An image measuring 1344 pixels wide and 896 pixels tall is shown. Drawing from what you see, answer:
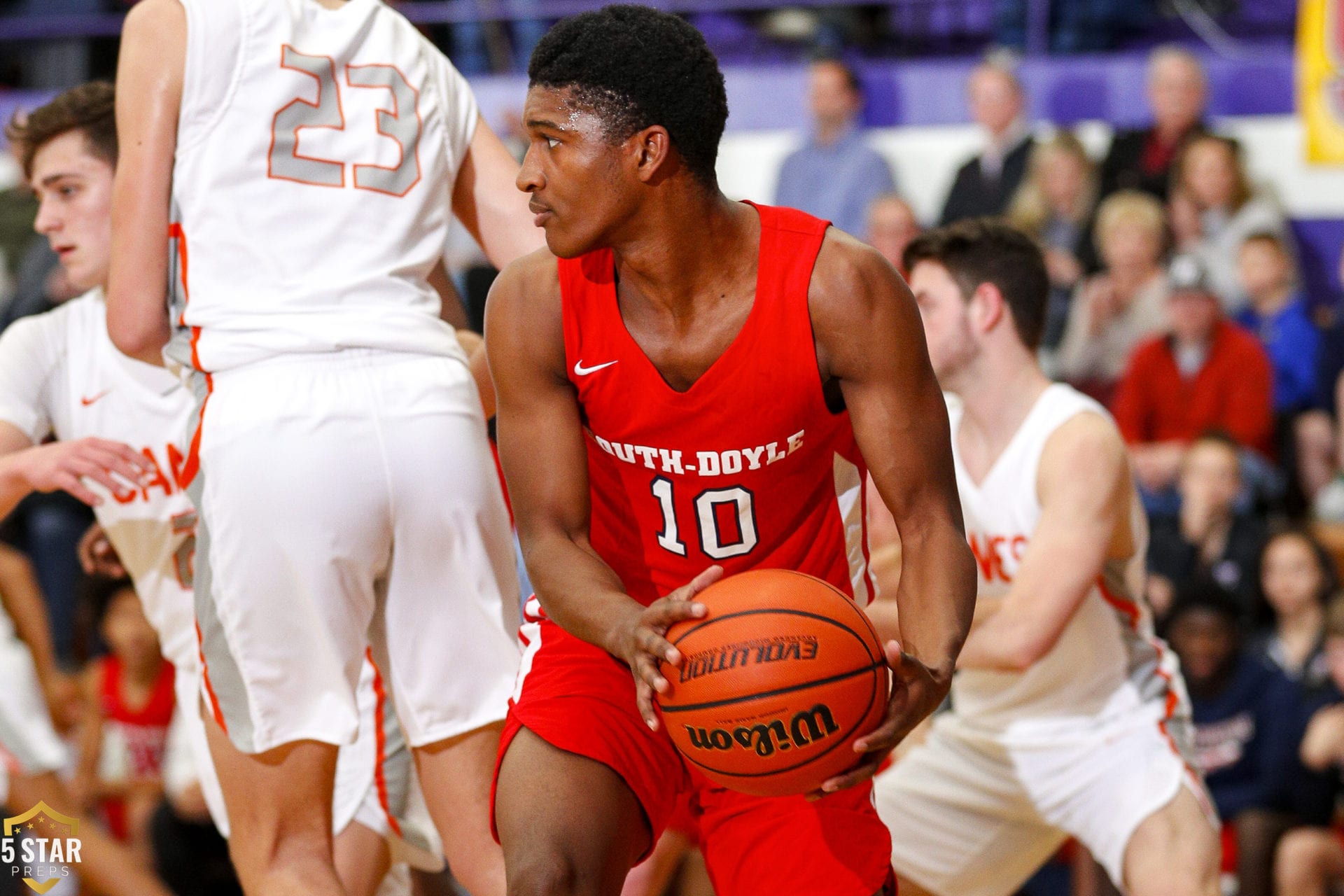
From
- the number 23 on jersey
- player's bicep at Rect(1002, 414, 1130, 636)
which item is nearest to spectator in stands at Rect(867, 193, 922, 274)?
player's bicep at Rect(1002, 414, 1130, 636)

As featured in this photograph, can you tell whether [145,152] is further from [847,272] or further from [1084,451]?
[1084,451]

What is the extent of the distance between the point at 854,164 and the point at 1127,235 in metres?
1.81

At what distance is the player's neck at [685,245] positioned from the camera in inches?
115

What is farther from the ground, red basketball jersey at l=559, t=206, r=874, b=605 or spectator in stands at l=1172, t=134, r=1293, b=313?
red basketball jersey at l=559, t=206, r=874, b=605

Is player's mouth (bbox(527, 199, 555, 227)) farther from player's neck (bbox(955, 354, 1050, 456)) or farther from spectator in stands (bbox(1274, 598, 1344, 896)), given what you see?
spectator in stands (bbox(1274, 598, 1344, 896))

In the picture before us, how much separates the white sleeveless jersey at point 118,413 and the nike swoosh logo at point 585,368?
4.63ft

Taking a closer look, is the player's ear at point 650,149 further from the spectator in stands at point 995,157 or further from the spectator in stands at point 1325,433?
the spectator in stands at point 995,157

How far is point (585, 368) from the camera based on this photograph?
119 inches

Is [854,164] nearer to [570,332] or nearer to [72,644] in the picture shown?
[72,644]

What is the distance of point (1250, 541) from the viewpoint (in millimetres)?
6914

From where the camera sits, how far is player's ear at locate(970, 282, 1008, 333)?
179 inches

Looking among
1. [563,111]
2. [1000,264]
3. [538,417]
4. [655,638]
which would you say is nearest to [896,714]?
[655,638]

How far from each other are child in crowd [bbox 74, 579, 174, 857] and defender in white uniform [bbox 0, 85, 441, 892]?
331 centimetres

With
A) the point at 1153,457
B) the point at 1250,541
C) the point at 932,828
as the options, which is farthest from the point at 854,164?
the point at 932,828
